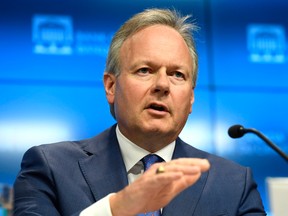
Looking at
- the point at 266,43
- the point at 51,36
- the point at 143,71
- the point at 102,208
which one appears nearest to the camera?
the point at 102,208

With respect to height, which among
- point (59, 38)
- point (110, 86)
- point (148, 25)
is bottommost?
point (110, 86)

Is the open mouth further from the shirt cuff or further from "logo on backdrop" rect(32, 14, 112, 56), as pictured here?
"logo on backdrop" rect(32, 14, 112, 56)

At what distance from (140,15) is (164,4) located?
65.9 inches

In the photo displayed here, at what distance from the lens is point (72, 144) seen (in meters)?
2.82

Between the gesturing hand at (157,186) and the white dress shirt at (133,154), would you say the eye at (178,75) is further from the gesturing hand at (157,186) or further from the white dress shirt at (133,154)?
the gesturing hand at (157,186)

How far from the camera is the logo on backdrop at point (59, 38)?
4320 mm

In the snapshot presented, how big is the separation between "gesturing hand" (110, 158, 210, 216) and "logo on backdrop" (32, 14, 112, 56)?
7.94ft

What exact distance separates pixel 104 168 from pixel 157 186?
79 cm

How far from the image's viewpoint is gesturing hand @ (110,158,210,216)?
74.2 inches

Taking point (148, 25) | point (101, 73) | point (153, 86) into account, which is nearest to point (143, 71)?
point (153, 86)

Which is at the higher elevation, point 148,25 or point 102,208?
point 148,25

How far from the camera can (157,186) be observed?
1913 millimetres

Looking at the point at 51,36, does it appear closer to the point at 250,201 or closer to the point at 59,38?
the point at 59,38

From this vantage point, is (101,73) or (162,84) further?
(101,73)
